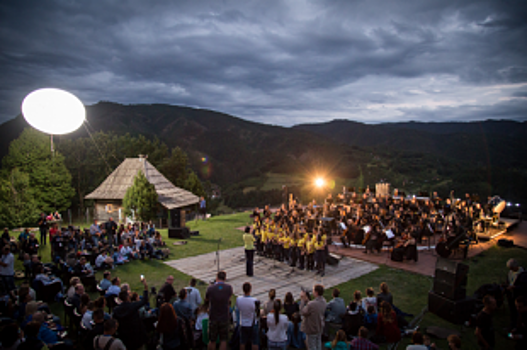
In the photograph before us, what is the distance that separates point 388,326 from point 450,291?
9.95ft

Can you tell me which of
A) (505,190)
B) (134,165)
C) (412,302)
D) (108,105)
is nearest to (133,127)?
(108,105)

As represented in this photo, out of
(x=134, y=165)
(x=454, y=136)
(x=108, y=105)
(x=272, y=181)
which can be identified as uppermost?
(x=108, y=105)

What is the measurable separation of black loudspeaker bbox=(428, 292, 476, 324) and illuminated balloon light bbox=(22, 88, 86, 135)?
12.5 meters

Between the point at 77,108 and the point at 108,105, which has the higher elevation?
the point at 108,105

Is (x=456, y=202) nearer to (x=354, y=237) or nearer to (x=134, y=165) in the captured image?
(x=354, y=237)

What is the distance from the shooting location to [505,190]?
50.0 meters

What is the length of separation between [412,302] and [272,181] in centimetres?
6716

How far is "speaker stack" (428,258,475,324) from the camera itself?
7.72 metres

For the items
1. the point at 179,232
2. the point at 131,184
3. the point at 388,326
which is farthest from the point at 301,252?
the point at 131,184

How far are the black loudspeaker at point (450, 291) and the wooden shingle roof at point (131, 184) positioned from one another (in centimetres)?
2284

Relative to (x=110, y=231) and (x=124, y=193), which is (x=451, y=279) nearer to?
(x=110, y=231)

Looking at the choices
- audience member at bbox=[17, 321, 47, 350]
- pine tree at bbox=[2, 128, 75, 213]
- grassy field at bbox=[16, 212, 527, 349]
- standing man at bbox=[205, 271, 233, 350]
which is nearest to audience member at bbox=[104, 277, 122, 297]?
grassy field at bbox=[16, 212, 527, 349]

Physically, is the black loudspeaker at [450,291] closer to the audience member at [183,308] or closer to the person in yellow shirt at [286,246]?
the person in yellow shirt at [286,246]

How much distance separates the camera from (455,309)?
25.5 ft
